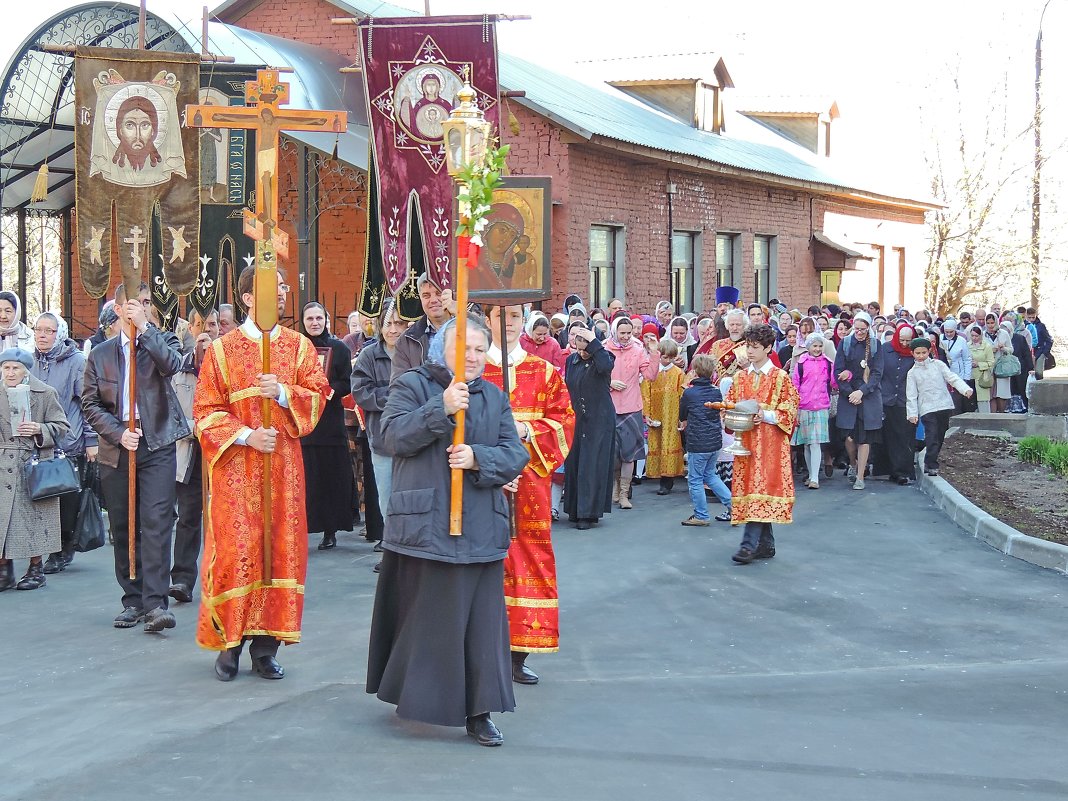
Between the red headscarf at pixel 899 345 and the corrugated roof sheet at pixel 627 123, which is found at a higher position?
the corrugated roof sheet at pixel 627 123

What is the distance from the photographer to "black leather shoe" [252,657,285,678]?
6.75m

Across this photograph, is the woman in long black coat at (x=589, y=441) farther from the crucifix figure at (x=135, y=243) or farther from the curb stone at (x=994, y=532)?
the crucifix figure at (x=135, y=243)

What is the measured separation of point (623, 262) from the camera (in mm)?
23078

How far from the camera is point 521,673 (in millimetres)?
6797

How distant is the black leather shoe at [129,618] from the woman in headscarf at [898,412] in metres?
9.47

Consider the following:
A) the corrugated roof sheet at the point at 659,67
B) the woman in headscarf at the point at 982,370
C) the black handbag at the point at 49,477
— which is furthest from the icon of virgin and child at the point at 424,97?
the corrugated roof sheet at the point at 659,67

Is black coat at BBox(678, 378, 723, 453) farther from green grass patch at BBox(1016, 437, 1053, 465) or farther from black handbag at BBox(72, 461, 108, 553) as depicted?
green grass patch at BBox(1016, 437, 1053, 465)

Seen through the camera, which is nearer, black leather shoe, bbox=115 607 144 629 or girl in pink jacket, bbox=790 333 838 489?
black leather shoe, bbox=115 607 144 629

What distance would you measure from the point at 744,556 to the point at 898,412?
227 inches

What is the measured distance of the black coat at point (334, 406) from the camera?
1082 cm

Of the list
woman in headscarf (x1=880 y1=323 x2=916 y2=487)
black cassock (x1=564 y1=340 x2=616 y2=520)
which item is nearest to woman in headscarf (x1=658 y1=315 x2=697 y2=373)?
woman in headscarf (x1=880 y1=323 x2=916 y2=487)

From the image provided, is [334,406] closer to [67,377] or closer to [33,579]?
[67,377]

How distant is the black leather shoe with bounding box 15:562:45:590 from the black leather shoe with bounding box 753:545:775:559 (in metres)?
5.12

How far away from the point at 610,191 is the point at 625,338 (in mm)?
8976
